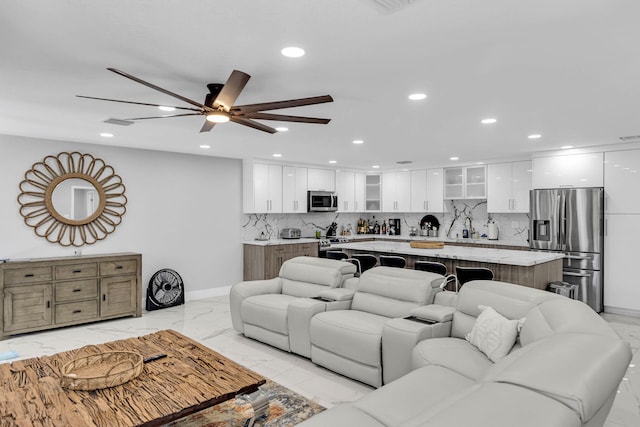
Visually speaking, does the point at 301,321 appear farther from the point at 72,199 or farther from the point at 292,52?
A: the point at 72,199

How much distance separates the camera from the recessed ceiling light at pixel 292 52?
2338mm

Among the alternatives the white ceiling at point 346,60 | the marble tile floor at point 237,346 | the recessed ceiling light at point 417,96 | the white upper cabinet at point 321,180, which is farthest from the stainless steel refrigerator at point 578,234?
the white upper cabinet at point 321,180

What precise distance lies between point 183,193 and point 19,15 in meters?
4.67

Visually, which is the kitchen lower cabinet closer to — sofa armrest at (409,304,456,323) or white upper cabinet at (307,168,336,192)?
white upper cabinet at (307,168,336,192)

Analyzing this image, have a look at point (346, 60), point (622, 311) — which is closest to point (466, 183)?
point (622, 311)

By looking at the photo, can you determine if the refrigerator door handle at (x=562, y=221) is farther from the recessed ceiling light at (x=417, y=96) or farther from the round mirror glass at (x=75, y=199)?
the round mirror glass at (x=75, y=199)

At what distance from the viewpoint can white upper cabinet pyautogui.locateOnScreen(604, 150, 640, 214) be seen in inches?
213

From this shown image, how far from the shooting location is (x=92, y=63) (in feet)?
8.48

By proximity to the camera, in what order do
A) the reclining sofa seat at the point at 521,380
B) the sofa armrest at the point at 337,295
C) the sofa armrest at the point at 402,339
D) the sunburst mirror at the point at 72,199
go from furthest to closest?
the sunburst mirror at the point at 72,199 → the sofa armrest at the point at 337,295 → the sofa armrest at the point at 402,339 → the reclining sofa seat at the point at 521,380

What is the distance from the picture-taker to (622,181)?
549 centimetres

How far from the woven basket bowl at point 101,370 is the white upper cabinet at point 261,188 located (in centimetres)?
454

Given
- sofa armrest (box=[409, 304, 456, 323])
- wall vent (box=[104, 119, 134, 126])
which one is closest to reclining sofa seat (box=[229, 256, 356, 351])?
sofa armrest (box=[409, 304, 456, 323])

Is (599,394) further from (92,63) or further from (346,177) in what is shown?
(346,177)

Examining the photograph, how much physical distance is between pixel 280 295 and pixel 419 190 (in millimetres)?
4613
